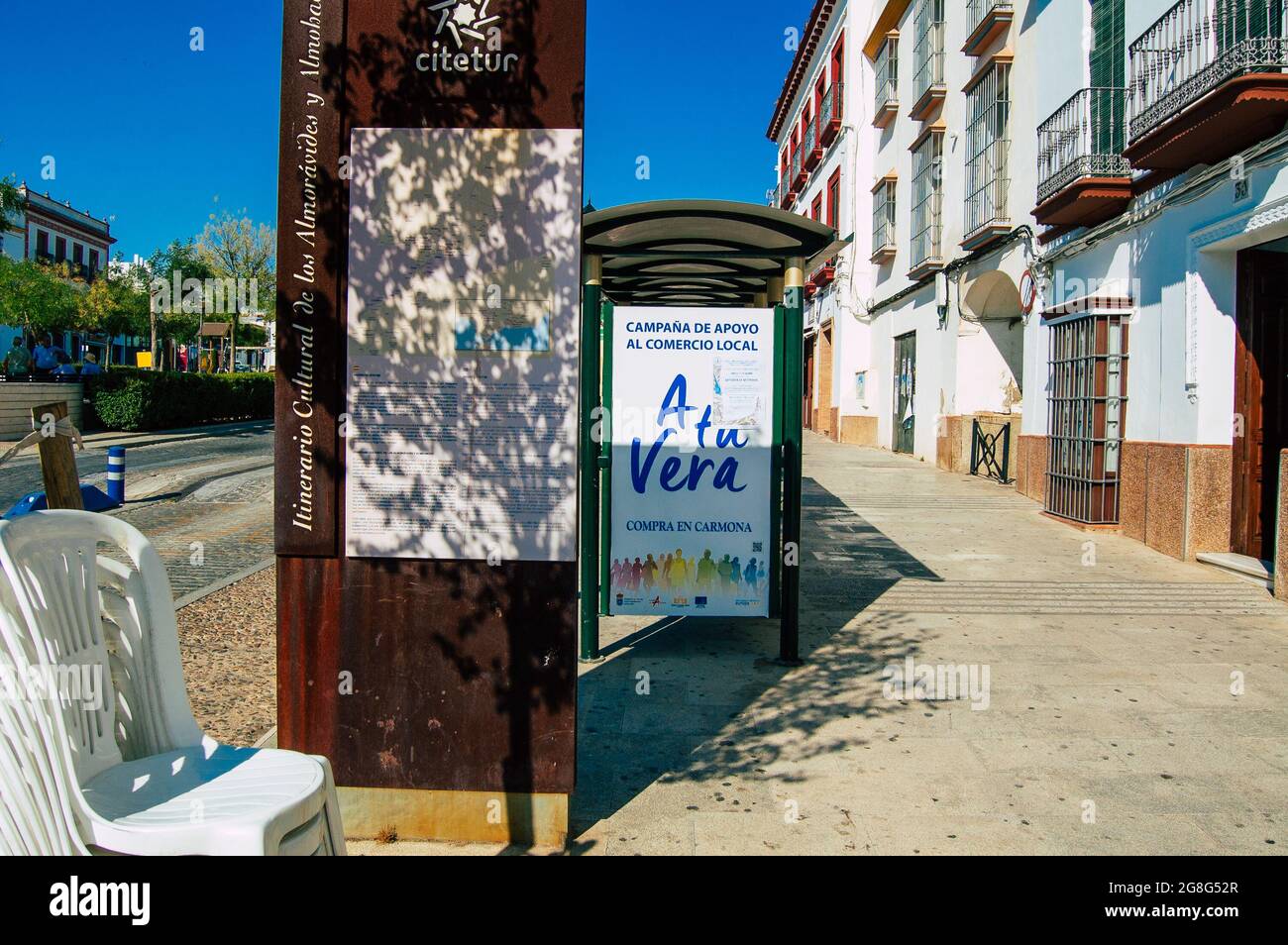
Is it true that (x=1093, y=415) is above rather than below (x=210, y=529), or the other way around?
above

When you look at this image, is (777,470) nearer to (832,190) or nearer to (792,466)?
(792,466)

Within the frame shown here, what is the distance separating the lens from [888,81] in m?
24.1

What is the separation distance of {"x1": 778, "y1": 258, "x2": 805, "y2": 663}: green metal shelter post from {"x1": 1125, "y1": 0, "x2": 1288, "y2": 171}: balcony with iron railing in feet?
15.5

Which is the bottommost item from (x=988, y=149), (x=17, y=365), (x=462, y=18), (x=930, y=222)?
(x=462, y=18)

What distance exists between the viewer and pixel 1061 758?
4.43 metres

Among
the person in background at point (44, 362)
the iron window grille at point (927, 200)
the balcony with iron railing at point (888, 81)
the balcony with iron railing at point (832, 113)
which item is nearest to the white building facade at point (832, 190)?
the balcony with iron railing at point (832, 113)

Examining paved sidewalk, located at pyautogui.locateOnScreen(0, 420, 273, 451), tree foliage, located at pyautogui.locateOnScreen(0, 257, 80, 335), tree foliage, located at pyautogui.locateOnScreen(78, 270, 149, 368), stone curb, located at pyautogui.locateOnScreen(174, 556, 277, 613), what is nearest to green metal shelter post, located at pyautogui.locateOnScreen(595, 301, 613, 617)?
stone curb, located at pyautogui.locateOnScreen(174, 556, 277, 613)

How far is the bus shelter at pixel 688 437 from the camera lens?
6004 mm

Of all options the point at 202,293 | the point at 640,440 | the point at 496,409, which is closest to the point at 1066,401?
the point at 640,440

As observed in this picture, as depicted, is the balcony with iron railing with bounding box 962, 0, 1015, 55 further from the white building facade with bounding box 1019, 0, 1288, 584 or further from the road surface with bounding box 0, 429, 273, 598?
the road surface with bounding box 0, 429, 273, 598

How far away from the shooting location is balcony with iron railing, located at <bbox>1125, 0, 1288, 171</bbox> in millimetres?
7762

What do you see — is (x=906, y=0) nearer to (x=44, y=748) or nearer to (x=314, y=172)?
(x=314, y=172)

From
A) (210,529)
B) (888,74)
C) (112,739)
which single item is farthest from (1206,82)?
(888,74)

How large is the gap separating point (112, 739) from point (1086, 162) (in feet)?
38.4
